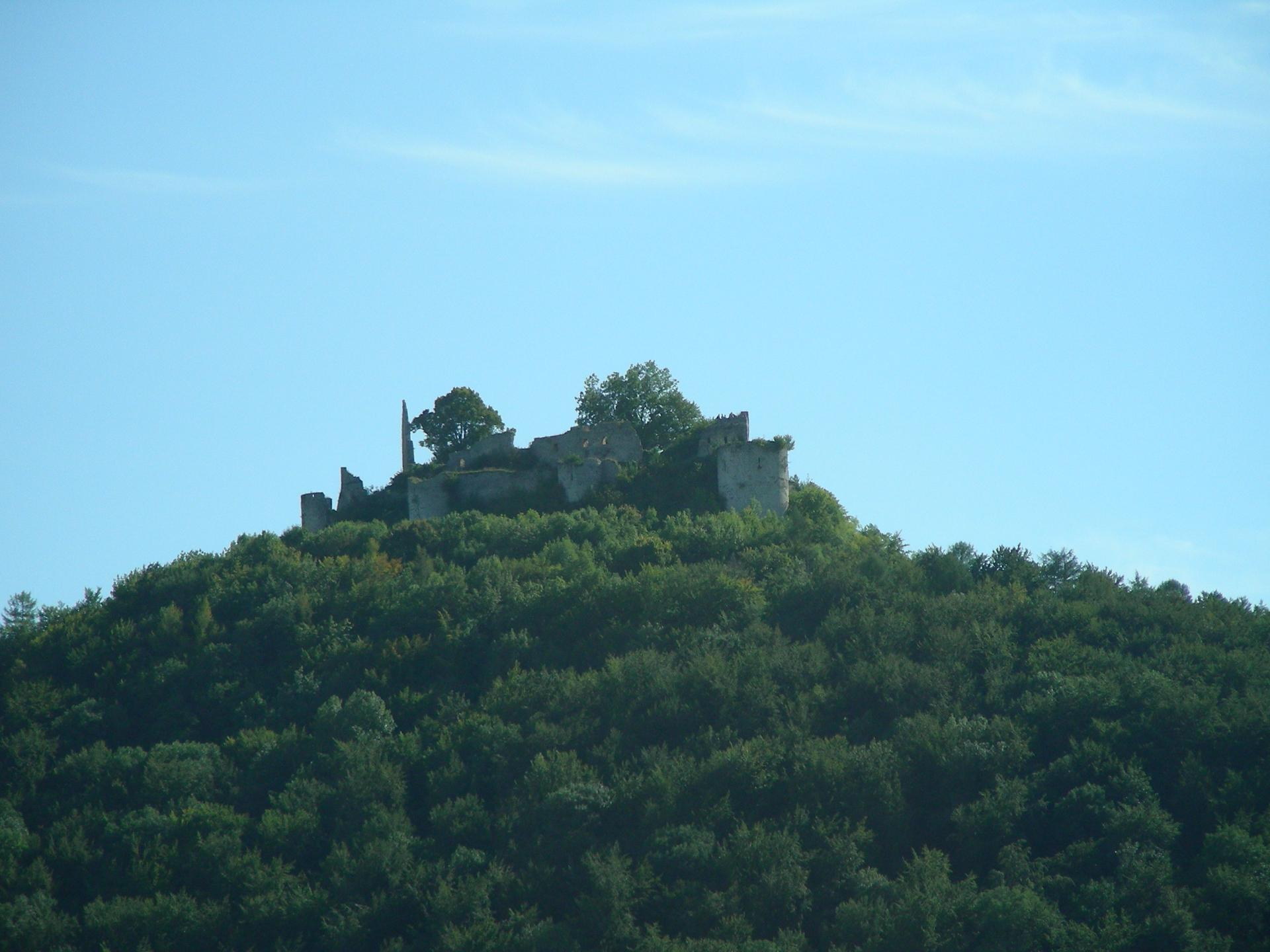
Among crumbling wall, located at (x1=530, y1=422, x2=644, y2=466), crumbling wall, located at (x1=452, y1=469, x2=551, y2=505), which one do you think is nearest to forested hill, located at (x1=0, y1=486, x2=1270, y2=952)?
crumbling wall, located at (x1=452, y1=469, x2=551, y2=505)

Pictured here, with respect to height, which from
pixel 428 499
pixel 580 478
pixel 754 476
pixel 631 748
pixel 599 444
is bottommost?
pixel 631 748

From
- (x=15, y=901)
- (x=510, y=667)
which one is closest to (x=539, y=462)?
(x=510, y=667)

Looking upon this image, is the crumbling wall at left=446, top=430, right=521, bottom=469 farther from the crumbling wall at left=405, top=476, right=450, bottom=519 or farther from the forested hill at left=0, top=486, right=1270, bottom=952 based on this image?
the forested hill at left=0, top=486, right=1270, bottom=952

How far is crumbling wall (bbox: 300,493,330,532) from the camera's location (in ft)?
195

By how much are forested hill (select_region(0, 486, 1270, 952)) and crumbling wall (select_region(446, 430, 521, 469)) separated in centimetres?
288

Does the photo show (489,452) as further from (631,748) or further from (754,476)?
(631,748)

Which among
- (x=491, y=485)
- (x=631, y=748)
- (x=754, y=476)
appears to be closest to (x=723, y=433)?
(x=754, y=476)

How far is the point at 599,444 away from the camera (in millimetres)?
57938

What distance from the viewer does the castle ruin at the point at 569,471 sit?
56406 mm

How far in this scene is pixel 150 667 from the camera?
50.6 m

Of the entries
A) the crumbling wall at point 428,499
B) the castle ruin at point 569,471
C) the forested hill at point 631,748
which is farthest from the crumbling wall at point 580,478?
the crumbling wall at point 428,499

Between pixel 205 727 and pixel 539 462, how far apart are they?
1385 cm

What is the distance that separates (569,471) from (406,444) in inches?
343

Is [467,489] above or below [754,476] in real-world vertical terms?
above
